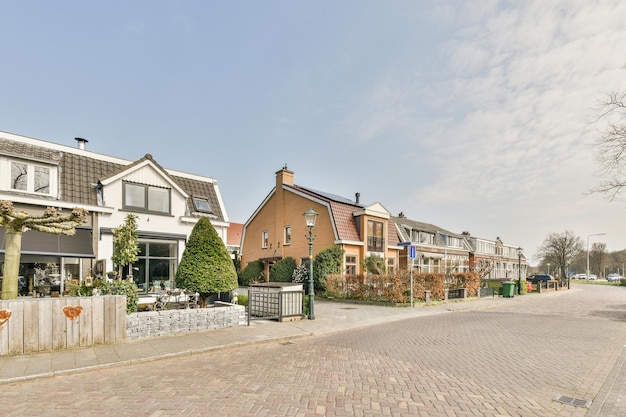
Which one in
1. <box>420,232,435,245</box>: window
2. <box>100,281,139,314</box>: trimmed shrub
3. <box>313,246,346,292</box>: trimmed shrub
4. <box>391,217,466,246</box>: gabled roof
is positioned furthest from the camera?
<box>420,232,435,245</box>: window

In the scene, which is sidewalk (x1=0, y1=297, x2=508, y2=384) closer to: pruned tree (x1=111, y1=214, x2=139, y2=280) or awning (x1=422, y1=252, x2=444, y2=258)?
pruned tree (x1=111, y1=214, x2=139, y2=280)

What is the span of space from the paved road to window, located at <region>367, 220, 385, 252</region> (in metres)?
18.2

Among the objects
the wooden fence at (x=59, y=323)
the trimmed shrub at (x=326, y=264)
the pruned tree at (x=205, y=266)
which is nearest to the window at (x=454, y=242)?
the trimmed shrub at (x=326, y=264)

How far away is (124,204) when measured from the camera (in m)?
15.7

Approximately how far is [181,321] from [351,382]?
6149 mm

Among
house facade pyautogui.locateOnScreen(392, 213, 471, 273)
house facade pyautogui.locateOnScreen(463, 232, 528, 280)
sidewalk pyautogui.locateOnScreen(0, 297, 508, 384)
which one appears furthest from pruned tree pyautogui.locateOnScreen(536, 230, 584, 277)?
sidewalk pyautogui.locateOnScreen(0, 297, 508, 384)

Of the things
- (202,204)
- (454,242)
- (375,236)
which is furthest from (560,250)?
(202,204)

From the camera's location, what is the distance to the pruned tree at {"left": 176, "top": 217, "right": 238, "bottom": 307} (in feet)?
36.4

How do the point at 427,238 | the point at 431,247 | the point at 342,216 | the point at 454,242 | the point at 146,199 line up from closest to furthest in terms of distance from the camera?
the point at 146,199 < the point at 342,216 < the point at 431,247 < the point at 427,238 < the point at 454,242

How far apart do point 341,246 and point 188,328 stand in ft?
55.3

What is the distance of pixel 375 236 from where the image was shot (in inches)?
1150

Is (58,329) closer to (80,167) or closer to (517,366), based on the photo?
(80,167)

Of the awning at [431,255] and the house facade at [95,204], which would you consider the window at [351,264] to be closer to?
the house facade at [95,204]

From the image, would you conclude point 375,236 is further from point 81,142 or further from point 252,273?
point 81,142
